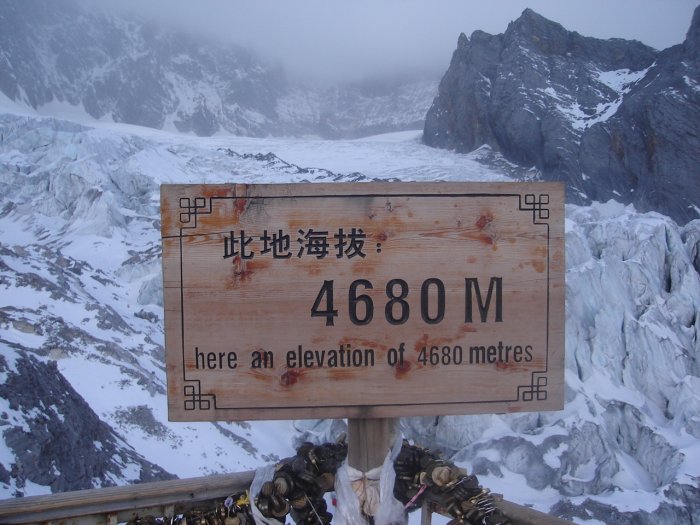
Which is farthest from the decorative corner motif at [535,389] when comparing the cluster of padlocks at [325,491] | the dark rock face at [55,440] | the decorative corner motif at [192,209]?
the dark rock face at [55,440]

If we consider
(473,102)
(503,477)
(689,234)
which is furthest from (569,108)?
(503,477)

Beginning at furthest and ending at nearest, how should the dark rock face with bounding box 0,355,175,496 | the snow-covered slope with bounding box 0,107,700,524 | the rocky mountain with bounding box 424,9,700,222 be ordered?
the rocky mountain with bounding box 424,9,700,222 < the snow-covered slope with bounding box 0,107,700,524 < the dark rock face with bounding box 0,355,175,496

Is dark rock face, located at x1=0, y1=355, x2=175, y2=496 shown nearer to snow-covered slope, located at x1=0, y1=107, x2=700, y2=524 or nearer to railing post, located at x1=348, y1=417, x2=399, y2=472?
snow-covered slope, located at x1=0, y1=107, x2=700, y2=524

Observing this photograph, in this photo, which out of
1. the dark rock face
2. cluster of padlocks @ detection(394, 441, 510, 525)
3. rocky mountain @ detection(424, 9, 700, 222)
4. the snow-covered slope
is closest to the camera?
cluster of padlocks @ detection(394, 441, 510, 525)

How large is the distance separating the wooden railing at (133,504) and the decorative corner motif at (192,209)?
0.62 meters

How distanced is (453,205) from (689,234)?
11930 millimetres

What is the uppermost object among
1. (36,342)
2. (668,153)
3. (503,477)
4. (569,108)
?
(569,108)

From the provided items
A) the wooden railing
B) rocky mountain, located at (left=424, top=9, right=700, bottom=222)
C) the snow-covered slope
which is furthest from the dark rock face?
rocky mountain, located at (left=424, top=9, right=700, bottom=222)

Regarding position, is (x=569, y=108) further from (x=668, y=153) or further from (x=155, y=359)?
(x=155, y=359)

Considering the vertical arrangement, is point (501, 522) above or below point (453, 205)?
below

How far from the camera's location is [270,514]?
1.27m

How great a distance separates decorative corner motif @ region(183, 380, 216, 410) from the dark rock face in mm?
2896

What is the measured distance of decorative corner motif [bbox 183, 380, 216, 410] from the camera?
1.23 meters

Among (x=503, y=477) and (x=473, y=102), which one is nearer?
(x=503, y=477)
